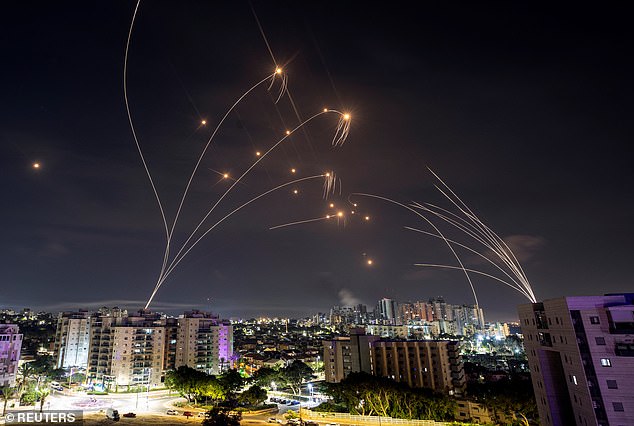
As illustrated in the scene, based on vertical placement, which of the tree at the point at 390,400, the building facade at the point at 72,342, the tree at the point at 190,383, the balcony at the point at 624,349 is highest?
the building facade at the point at 72,342

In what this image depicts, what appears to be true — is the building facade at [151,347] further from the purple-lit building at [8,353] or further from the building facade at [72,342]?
the purple-lit building at [8,353]

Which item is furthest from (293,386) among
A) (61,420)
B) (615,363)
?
(615,363)

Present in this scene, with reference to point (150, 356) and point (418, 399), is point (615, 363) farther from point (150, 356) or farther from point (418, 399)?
point (150, 356)

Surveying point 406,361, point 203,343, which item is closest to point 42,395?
point 203,343

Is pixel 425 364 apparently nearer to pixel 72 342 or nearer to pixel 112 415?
pixel 112 415

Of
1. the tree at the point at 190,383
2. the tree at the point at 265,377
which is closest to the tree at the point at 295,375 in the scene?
the tree at the point at 265,377

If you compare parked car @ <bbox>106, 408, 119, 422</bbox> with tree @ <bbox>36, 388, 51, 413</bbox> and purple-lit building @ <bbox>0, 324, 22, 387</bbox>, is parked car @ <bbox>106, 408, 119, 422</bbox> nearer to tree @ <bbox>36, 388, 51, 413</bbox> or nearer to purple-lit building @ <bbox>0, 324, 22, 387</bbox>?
tree @ <bbox>36, 388, 51, 413</bbox>

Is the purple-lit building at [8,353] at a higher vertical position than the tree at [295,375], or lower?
higher
